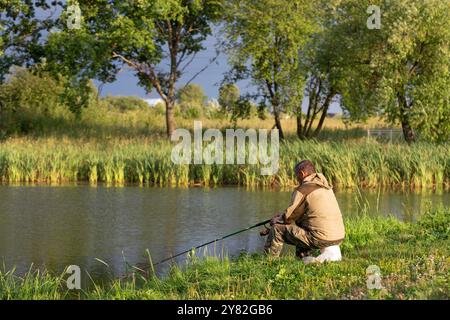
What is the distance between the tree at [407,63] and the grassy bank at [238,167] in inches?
156

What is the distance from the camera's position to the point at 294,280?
22.5ft

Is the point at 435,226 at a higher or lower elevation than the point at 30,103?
lower

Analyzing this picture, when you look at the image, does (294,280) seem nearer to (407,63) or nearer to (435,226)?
(435,226)

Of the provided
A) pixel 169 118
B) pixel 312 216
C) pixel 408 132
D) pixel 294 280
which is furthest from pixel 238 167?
pixel 294 280

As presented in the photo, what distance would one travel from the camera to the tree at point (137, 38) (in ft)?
93.9

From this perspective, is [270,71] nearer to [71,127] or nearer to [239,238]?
[71,127]

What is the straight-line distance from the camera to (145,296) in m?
6.50

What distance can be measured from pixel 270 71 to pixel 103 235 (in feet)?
62.2

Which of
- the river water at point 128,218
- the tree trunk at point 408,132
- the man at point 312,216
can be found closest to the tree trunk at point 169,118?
the tree trunk at point 408,132

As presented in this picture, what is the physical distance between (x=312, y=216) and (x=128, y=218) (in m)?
6.33

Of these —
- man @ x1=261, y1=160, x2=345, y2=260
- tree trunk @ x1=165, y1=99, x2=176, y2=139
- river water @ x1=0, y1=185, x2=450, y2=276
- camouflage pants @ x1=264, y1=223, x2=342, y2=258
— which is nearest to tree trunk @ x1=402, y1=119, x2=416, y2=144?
river water @ x1=0, y1=185, x2=450, y2=276

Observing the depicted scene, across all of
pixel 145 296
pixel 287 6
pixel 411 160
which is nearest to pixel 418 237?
pixel 145 296

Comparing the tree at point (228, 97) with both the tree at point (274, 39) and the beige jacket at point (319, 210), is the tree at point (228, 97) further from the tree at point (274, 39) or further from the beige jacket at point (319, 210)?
the beige jacket at point (319, 210)

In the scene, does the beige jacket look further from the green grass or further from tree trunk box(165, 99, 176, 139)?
tree trunk box(165, 99, 176, 139)
